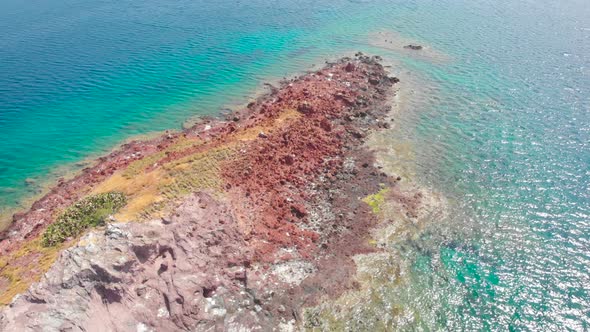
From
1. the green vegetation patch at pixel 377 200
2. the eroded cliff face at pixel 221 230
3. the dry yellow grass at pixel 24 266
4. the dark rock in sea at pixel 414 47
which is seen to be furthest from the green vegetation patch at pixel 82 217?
the dark rock in sea at pixel 414 47

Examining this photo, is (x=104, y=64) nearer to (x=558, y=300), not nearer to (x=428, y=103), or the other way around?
(x=428, y=103)

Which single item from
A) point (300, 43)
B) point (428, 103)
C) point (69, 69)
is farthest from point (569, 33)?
point (69, 69)

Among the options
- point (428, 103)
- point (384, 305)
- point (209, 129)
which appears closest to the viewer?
point (384, 305)

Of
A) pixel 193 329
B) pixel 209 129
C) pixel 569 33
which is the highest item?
pixel 569 33

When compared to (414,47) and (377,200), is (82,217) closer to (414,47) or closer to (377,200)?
(377,200)

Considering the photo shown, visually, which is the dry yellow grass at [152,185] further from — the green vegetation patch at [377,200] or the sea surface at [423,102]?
the green vegetation patch at [377,200]

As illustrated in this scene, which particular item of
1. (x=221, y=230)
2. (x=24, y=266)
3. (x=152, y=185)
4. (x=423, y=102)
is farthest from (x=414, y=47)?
(x=24, y=266)

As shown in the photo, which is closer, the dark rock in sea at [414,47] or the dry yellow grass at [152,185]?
the dry yellow grass at [152,185]
